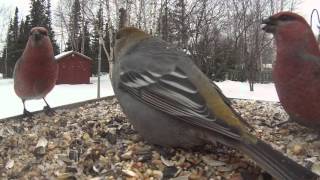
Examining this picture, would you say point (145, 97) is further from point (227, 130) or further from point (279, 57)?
point (279, 57)

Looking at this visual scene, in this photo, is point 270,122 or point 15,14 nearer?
point 270,122

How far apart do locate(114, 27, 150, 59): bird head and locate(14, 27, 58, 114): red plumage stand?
41.1 inches

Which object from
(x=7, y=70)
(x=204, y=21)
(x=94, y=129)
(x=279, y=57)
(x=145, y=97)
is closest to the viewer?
(x=145, y=97)

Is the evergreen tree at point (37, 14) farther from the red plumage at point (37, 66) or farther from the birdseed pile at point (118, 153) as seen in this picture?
the birdseed pile at point (118, 153)

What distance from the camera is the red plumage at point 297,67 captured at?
1.97m

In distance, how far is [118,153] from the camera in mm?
2117

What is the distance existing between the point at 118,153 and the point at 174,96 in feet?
1.63

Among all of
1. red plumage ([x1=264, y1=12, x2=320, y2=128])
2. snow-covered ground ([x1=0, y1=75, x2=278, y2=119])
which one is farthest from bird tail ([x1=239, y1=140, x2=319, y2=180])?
snow-covered ground ([x1=0, y1=75, x2=278, y2=119])

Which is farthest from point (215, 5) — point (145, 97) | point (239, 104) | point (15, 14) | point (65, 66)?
point (15, 14)

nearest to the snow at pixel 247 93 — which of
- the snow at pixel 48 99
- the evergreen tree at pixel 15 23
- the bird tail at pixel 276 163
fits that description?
the snow at pixel 48 99

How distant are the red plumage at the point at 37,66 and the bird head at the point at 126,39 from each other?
1.04m

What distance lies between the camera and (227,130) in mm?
1662

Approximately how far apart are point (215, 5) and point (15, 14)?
29.7 m

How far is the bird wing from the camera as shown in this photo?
1.70m
